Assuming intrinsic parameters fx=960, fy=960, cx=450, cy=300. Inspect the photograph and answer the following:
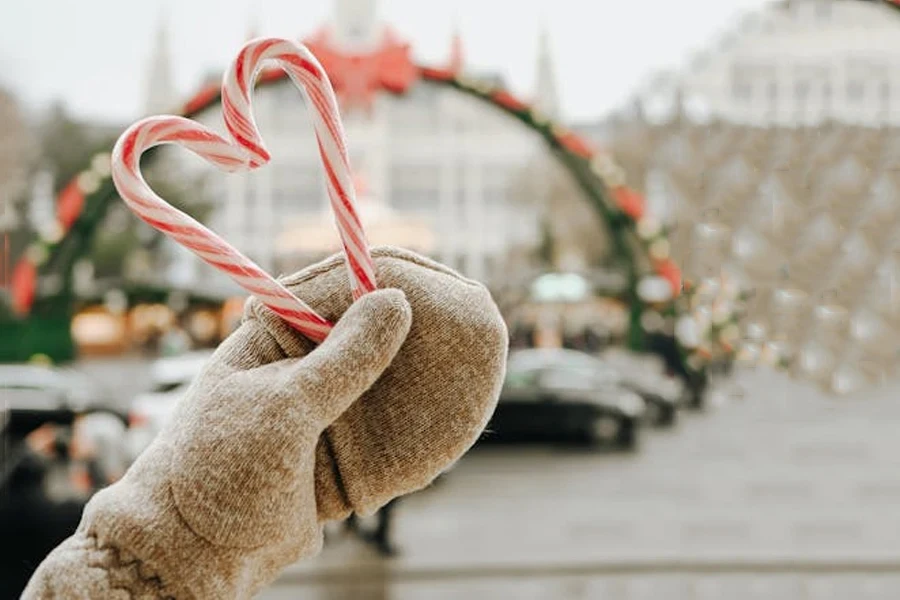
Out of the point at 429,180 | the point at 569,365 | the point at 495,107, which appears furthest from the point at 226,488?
the point at 429,180

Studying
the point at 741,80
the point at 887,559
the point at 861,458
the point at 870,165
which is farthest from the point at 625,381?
the point at 870,165

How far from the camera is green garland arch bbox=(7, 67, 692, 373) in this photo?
19.7ft

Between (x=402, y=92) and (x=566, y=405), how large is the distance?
2889 millimetres

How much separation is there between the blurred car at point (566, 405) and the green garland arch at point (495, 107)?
129 centimetres

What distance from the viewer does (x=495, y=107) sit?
632cm

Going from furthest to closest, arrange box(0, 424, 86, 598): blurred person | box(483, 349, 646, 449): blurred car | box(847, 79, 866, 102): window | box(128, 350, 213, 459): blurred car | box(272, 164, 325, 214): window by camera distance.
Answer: box(272, 164, 325, 214): window → box(483, 349, 646, 449): blurred car → box(128, 350, 213, 459): blurred car → box(847, 79, 866, 102): window → box(0, 424, 86, 598): blurred person

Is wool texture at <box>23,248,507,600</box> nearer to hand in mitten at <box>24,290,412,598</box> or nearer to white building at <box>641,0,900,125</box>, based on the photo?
hand in mitten at <box>24,290,412,598</box>

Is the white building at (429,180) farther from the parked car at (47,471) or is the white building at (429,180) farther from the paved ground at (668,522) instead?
the parked car at (47,471)

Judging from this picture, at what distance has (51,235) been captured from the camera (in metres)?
6.18

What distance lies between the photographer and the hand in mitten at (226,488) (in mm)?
716

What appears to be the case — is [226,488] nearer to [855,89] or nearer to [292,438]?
[292,438]

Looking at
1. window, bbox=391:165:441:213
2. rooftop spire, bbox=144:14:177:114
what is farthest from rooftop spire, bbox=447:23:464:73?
window, bbox=391:165:441:213

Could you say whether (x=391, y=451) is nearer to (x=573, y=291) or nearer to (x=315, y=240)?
(x=315, y=240)

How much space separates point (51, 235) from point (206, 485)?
599cm
